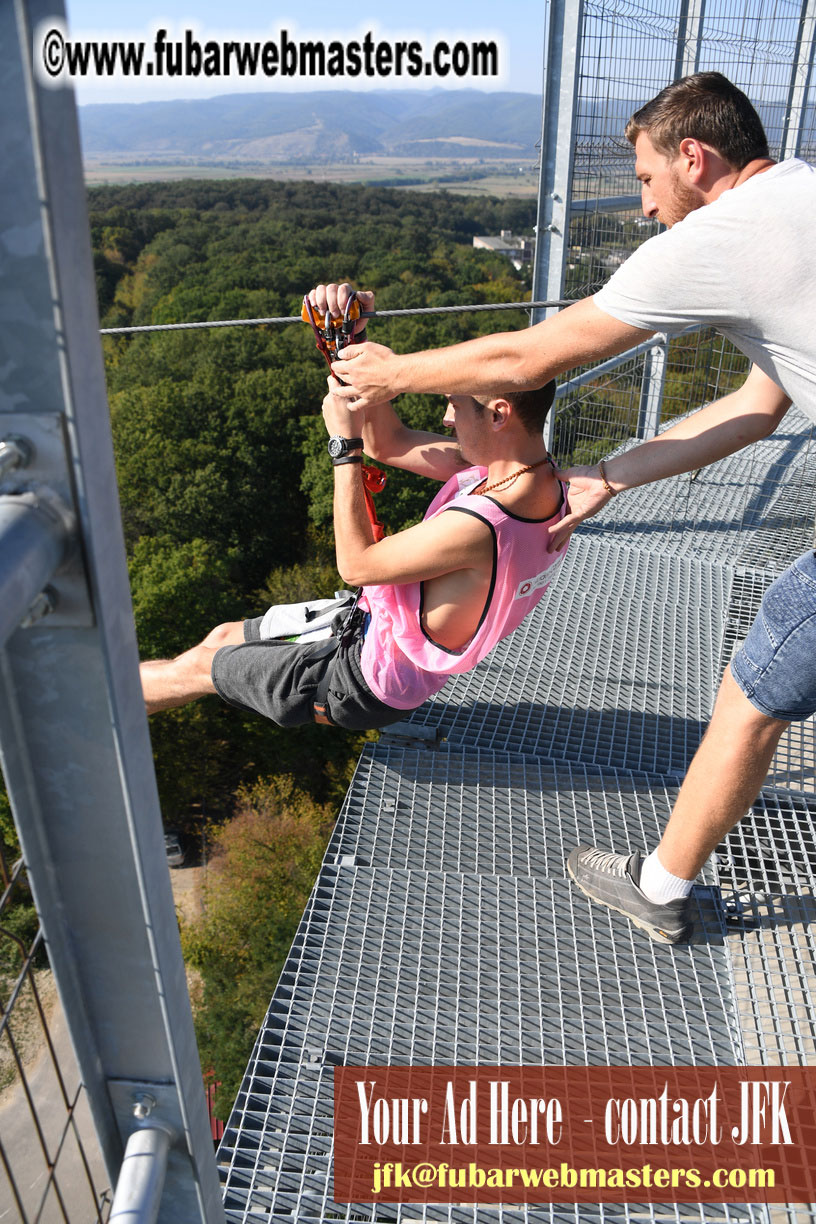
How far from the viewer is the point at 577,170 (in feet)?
19.8

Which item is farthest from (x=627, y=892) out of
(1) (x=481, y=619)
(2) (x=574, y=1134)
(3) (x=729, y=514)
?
(3) (x=729, y=514)

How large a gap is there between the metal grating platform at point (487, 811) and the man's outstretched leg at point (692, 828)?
0.25 meters

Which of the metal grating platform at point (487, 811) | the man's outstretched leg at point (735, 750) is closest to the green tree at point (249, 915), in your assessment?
the metal grating platform at point (487, 811)

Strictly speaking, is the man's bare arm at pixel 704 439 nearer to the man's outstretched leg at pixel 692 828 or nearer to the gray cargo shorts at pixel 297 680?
the man's outstretched leg at pixel 692 828

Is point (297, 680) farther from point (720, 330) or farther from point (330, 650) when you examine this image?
point (720, 330)

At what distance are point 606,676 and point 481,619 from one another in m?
1.91

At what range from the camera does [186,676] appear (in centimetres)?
373

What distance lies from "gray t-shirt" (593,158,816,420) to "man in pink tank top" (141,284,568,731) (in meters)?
0.63

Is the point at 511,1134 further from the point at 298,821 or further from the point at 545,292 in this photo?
the point at 298,821

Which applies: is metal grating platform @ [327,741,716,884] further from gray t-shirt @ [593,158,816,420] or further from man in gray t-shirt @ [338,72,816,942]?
gray t-shirt @ [593,158,816,420]

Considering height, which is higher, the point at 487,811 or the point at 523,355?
the point at 523,355

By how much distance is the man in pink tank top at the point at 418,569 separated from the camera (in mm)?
2930

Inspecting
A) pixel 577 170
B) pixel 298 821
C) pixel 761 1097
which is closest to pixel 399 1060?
pixel 761 1097

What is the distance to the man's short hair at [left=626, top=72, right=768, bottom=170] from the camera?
256 centimetres
